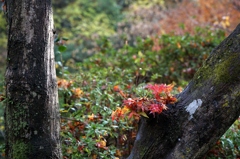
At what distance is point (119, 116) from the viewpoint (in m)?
2.66

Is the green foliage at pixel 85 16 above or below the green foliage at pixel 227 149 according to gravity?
above

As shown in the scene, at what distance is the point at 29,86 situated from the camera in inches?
86.7

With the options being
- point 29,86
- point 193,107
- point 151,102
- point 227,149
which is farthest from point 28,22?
point 227,149

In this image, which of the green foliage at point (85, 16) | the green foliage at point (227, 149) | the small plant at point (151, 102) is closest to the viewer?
the small plant at point (151, 102)

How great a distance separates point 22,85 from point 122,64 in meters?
3.21

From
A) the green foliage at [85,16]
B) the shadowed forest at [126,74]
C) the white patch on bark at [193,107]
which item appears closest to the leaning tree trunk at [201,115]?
the white patch on bark at [193,107]

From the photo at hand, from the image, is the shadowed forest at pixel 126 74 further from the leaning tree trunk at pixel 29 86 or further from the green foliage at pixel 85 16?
the leaning tree trunk at pixel 29 86

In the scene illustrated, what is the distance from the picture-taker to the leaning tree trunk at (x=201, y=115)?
7.25 feet

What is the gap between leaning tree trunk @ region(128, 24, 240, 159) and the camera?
2.21 meters

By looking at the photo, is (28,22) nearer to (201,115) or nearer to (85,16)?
(201,115)

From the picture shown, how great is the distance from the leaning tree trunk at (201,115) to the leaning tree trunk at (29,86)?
0.71m

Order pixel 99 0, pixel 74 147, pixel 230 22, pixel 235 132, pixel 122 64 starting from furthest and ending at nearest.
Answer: pixel 99 0 < pixel 230 22 < pixel 122 64 < pixel 235 132 < pixel 74 147

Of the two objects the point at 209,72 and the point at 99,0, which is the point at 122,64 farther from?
the point at 99,0

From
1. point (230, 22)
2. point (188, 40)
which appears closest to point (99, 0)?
point (230, 22)
